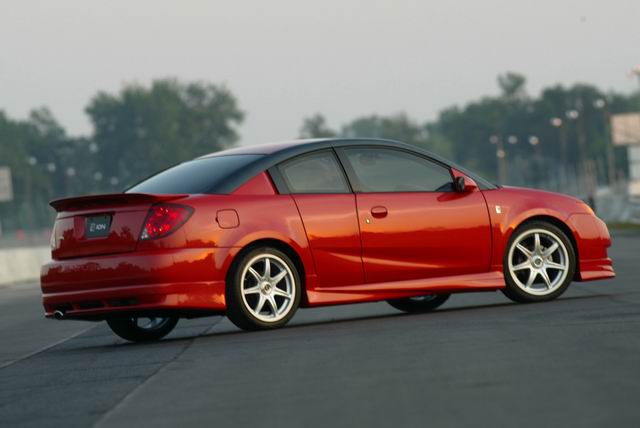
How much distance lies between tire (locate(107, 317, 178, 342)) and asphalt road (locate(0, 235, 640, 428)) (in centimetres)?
12

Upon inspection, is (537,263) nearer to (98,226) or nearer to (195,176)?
(195,176)

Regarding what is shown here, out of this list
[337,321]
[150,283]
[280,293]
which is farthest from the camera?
[337,321]

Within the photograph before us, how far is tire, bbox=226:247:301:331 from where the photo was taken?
417 inches

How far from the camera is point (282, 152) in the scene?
1129 cm

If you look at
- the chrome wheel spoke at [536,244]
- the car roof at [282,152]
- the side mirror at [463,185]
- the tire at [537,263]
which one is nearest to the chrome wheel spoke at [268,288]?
the car roof at [282,152]

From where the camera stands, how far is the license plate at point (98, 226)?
10.6 metres

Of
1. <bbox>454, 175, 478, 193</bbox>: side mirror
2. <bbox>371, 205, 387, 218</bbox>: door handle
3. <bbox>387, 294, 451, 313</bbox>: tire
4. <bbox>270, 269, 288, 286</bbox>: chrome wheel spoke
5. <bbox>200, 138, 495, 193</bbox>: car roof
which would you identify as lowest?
<bbox>387, 294, 451, 313</bbox>: tire

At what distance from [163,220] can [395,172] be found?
2.13 metres

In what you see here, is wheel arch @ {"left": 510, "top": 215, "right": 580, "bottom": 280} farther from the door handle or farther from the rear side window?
the rear side window

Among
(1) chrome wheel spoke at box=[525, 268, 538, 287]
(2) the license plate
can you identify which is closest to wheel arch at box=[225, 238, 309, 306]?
(2) the license plate

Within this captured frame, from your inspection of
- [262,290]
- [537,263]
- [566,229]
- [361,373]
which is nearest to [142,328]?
[262,290]

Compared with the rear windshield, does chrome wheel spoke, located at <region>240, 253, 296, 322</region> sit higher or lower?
lower

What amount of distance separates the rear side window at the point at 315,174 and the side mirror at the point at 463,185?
94 cm

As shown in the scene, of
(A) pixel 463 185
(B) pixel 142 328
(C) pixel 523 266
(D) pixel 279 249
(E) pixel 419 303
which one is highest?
(A) pixel 463 185
